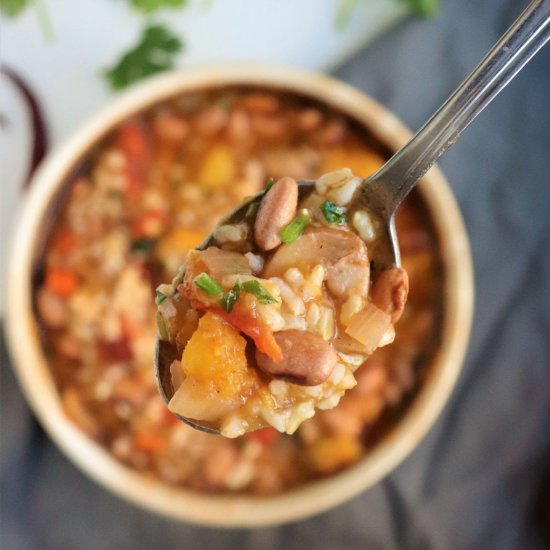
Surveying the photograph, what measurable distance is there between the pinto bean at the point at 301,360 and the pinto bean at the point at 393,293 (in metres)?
0.14

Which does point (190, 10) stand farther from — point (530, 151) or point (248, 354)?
point (248, 354)

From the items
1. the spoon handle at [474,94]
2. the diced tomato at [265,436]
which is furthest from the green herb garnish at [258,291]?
the diced tomato at [265,436]

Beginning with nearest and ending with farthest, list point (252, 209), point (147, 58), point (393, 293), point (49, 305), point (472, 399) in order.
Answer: point (393, 293), point (252, 209), point (49, 305), point (147, 58), point (472, 399)

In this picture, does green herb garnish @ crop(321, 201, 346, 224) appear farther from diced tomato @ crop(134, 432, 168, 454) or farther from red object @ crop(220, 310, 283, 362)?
diced tomato @ crop(134, 432, 168, 454)

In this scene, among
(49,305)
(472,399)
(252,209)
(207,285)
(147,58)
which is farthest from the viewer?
(472,399)

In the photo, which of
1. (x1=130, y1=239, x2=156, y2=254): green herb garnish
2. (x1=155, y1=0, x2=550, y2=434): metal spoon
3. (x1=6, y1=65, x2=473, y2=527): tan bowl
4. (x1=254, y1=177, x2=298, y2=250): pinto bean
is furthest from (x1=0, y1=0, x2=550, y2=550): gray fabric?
(x1=254, y1=177, x2=298, y2=250): pinto bean

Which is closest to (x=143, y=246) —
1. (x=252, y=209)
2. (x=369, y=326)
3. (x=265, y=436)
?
(x=265, y=436)

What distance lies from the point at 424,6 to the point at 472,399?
4.46ft

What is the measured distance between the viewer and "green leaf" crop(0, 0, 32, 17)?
233cm

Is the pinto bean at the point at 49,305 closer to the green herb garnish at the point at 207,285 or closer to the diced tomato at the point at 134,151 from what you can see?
the diced tomato at the point at 134,151

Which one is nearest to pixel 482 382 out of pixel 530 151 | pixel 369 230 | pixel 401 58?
pixel 530 151

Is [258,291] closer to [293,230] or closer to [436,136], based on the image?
[293,230]

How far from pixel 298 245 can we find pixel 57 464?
153 cm

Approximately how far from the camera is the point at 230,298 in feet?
4.12
